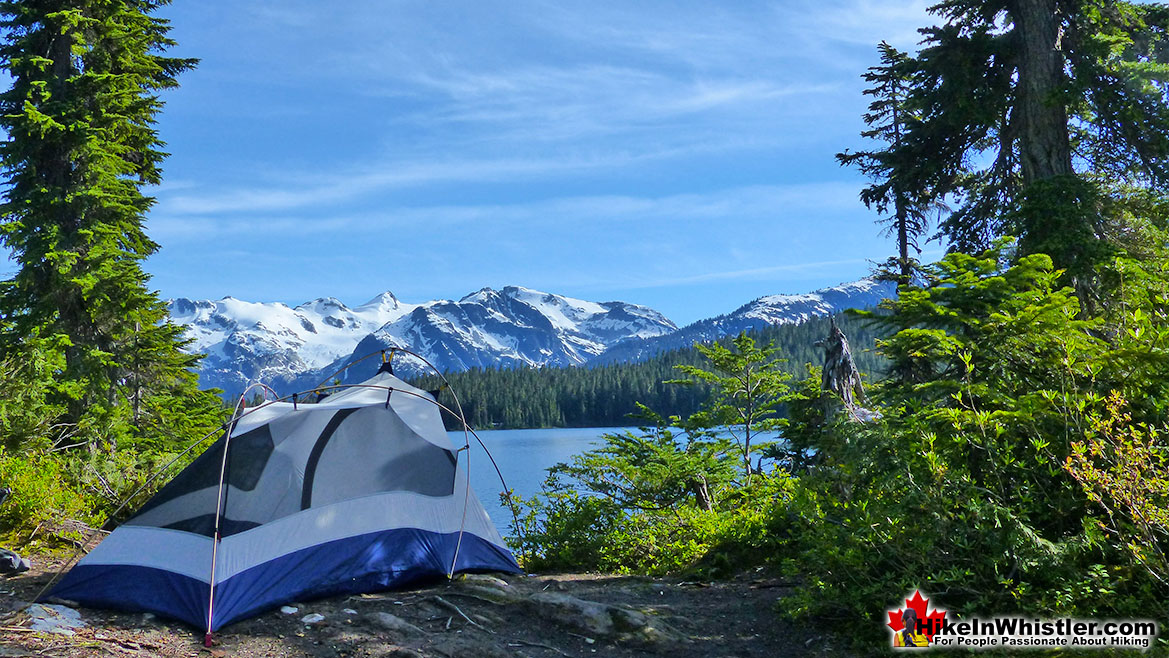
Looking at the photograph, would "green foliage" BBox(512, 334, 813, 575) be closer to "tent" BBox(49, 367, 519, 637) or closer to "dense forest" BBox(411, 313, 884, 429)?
"tent" BBox(49, 367, 519, 637)

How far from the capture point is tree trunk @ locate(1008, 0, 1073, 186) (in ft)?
29.6

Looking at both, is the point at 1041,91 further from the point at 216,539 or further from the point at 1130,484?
the point at 216,539

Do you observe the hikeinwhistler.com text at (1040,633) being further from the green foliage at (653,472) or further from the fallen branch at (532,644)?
the green foliage at (653,472)

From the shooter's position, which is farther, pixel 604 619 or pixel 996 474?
pixel 604 619

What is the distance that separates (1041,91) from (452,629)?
899 centimetres

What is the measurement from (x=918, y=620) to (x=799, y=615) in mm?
995

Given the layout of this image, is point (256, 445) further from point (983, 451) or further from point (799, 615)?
point (983, 451)

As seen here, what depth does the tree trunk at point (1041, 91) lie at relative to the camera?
9023mm

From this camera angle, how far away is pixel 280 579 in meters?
6.18

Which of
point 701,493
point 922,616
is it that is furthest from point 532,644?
point 701,493

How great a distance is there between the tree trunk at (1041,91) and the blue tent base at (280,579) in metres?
8.14

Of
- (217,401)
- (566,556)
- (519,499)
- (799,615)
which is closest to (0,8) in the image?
(217,401)

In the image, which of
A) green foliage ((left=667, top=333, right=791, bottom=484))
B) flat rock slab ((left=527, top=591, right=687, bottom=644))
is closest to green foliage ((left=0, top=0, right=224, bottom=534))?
flat rock slab ((left=527, top=591, right=687, bottom=644))

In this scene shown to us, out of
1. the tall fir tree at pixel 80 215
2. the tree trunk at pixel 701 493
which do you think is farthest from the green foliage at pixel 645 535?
the tall fir tree at pixel 80 215
